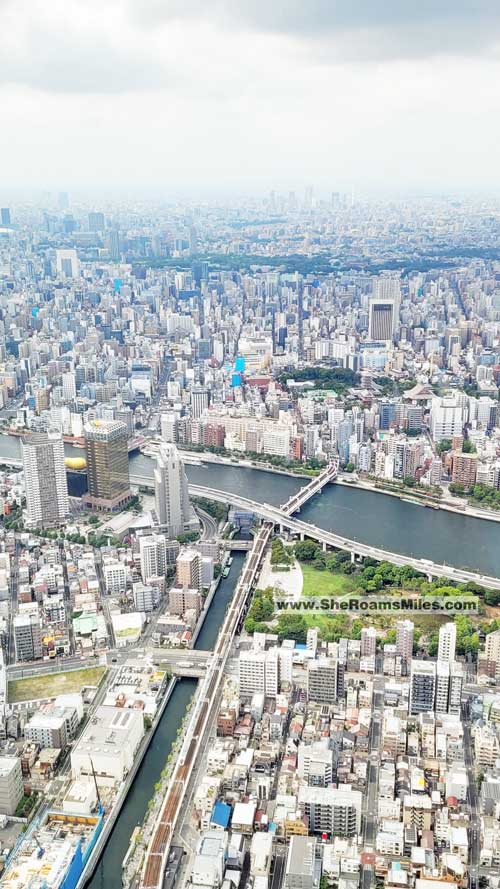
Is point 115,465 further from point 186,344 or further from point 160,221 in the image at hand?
point 160,221

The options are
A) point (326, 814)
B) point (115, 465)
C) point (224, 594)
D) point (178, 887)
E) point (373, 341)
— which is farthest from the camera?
point (373, 341)

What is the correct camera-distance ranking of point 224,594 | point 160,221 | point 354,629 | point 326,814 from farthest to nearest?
point 160,221 < point 224,594 < point 354,629 < point 326,814

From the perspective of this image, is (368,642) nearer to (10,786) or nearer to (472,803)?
(472,803)

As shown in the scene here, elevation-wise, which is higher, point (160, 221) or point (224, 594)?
point (160, 221)

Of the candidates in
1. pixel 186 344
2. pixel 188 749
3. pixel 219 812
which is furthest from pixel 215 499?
pixel 186 344

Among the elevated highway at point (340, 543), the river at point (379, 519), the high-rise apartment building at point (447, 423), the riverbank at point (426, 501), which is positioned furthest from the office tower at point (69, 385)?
the high-rise apartment building at point (447, 423)

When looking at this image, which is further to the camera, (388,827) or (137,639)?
(137,639)

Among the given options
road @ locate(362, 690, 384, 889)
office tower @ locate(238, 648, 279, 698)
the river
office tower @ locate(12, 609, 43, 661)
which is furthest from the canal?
the river

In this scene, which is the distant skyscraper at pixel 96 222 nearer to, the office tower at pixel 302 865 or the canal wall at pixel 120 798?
the canal wall at pixel 120 798
